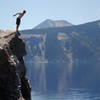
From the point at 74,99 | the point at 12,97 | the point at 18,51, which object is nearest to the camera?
the point at 12,97

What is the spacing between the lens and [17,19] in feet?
96.1

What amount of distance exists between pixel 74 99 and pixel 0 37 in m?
132

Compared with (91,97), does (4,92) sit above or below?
above

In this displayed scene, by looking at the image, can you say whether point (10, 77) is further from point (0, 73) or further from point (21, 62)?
point (21, 62)

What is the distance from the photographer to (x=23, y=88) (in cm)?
2906

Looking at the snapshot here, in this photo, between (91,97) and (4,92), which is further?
(91,97)

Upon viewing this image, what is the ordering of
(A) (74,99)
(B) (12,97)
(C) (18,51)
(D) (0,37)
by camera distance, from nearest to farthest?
(B) (12,97)
(D) (0,37)
(C) (18,51)
(A) (74,99)

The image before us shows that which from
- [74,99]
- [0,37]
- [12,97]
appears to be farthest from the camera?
[74,99]

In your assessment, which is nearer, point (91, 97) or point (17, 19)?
point (17, 19)

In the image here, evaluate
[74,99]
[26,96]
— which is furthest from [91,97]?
[26,96]

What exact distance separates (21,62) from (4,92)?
5692 millimetres

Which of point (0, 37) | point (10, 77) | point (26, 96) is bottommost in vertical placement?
point (26, 96)

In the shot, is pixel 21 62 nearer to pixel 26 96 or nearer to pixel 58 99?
pixel 26 96

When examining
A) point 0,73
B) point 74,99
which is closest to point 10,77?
point 0,73
